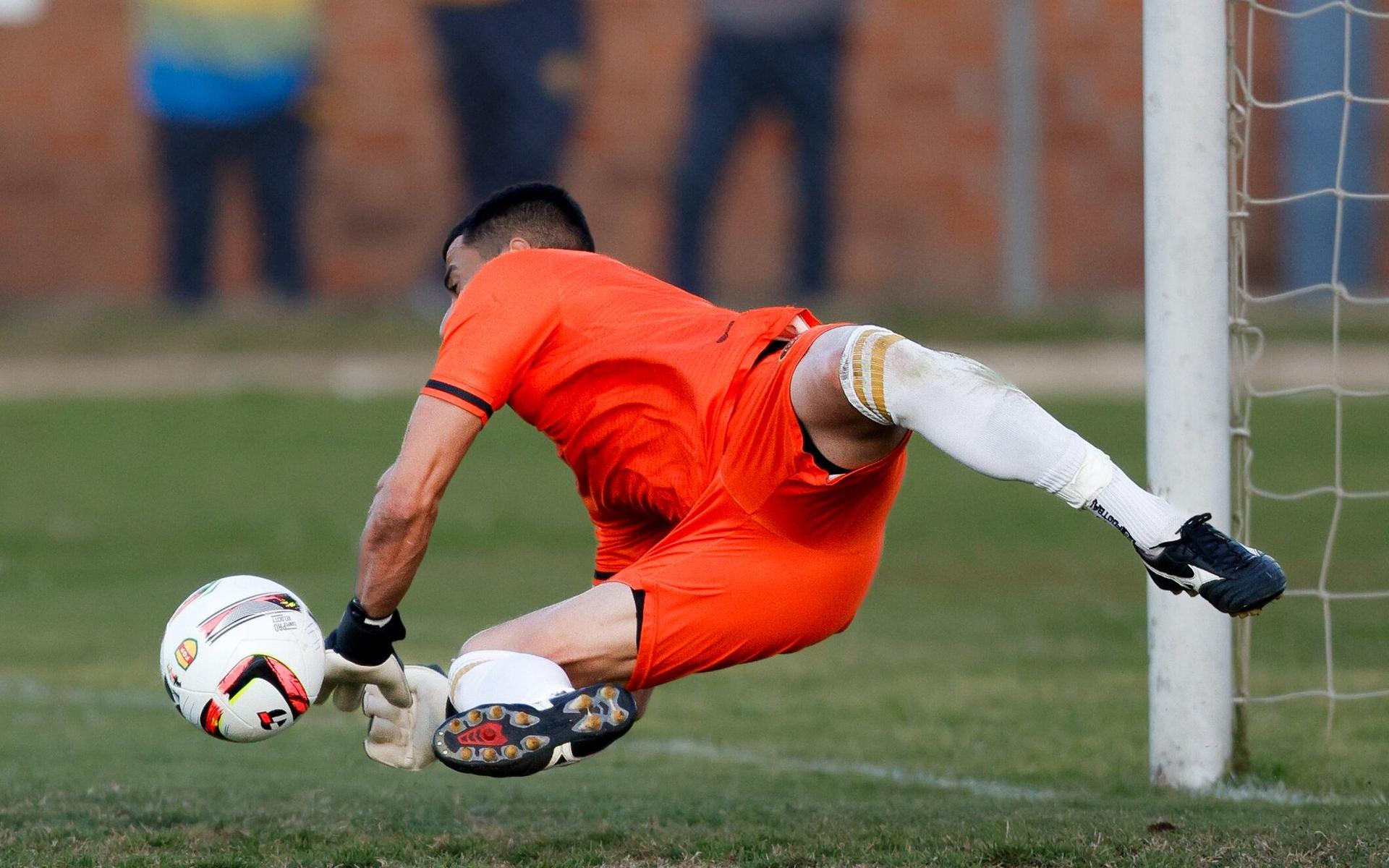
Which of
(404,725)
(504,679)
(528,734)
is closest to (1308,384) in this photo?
(404,725)

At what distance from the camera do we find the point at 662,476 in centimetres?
477

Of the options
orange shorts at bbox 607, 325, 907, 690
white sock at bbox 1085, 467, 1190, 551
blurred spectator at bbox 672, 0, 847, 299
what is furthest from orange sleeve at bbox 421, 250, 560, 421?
blurred spectator at bbox 672, 0, 847, 299

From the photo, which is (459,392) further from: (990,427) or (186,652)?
(990,427)

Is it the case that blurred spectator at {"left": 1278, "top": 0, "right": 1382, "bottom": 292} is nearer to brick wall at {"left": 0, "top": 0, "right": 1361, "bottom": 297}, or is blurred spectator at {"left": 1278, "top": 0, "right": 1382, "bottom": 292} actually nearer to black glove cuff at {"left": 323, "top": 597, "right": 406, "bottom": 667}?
brick wall at {"left": 0, "top": 0, "right": 1361, "bottom": 297}

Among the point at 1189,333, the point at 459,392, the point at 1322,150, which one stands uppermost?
the point at 1322,150

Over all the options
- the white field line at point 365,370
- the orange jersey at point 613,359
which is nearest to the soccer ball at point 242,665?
the orange jersey at point 613,359

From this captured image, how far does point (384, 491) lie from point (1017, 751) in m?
3.47

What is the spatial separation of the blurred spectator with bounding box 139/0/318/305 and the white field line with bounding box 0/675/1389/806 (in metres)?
21.2

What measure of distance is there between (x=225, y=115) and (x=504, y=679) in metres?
26.1

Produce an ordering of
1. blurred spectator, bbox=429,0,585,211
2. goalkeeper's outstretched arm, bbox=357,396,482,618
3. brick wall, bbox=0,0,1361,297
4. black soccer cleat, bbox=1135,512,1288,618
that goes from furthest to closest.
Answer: brick wall, bbox=0,0,1361,297 < blurred spectator, bbox=429,0,585,211 < goalkeeper's outstretched arm, bbox=357,396,482,618 < black soccer cleat, bbox=1135,512,1288,618

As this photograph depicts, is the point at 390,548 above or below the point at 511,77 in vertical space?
below

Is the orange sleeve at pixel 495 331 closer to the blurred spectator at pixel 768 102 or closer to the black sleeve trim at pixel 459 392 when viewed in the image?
the black sleeve trim at pixel 459 392

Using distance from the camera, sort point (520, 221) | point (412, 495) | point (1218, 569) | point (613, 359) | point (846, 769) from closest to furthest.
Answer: point (1218, 569) → point (412, 495) → point (613, 359) → point (520, 221) → point (846, 769)

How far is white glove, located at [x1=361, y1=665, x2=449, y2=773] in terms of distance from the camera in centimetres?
471
